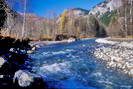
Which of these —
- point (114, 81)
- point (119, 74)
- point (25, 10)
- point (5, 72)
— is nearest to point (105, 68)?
point (119, 74)

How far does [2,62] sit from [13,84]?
121 inches

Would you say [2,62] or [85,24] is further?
[85,24]

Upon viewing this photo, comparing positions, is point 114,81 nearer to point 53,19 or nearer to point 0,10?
point 0,10

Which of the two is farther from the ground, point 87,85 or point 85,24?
point 85,24

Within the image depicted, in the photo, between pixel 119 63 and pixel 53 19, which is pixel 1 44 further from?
Result: pixel 53 19

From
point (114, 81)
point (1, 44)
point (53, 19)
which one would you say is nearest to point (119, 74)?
point (114, 81)

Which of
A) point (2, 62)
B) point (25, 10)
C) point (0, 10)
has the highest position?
point (25, 10)

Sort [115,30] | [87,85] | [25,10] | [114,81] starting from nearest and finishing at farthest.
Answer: [87,85] → [114,81] → [25,10] → [115,30]

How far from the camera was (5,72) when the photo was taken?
1448cm

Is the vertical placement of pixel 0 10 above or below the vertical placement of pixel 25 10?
below

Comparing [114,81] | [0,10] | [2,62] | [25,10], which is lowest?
[114,81]

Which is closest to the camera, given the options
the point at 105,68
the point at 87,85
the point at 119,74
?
the point at 87,85

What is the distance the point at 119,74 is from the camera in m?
15.9

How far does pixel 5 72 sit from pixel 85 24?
92595 mm
